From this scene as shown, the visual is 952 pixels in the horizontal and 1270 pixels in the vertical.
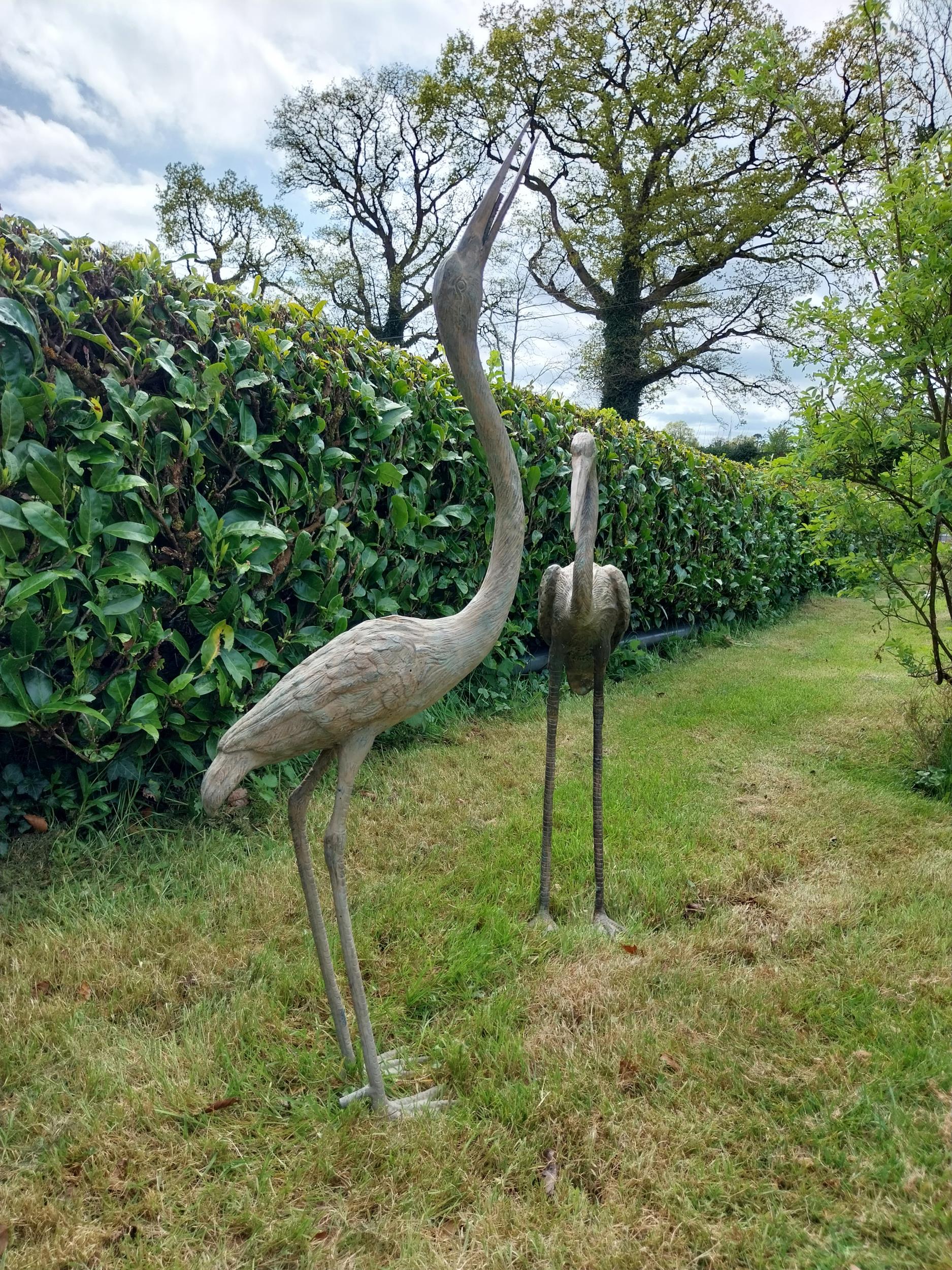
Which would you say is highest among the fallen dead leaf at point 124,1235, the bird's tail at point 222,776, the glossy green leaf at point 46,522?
the glossy green leaf at point 46,522

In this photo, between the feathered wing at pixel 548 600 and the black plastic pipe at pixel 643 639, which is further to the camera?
the black plastic pipe at pixel 643 639

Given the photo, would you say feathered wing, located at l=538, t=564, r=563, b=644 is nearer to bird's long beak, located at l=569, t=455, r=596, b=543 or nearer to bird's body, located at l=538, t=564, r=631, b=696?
bird's body, located at l=538, t=564, r=631, b=696

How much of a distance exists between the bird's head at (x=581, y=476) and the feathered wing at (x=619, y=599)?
0.30 m

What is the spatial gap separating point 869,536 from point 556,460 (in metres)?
2.79

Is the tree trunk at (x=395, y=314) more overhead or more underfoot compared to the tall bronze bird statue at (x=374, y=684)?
more overhead

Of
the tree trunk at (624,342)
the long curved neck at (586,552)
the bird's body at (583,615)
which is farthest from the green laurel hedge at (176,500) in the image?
the tree trunk at (624,342)

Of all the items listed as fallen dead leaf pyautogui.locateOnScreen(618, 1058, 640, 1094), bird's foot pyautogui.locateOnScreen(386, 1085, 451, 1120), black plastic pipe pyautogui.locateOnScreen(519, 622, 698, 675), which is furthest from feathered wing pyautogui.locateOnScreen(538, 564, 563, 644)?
black plastic pipe pyautogui.locateOnScreen(519, 622, 698, 675)

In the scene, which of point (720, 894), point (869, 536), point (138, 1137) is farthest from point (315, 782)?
point (869, 536)

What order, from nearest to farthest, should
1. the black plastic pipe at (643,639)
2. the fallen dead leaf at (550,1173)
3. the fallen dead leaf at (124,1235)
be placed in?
1. the fallen dead leaf at (124,1235)
2. the fallen dead leaf at (550,1173)
3. the black plastic pipe at (643,639)

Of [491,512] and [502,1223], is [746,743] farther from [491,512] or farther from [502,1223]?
[502,1223]

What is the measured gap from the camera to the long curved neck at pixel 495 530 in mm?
1985

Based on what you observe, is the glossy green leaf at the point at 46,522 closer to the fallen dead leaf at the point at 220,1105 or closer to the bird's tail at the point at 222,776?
the bird's tail at the point at 222,776

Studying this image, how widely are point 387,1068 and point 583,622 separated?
1759 millimetres

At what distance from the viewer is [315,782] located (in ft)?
6.61
